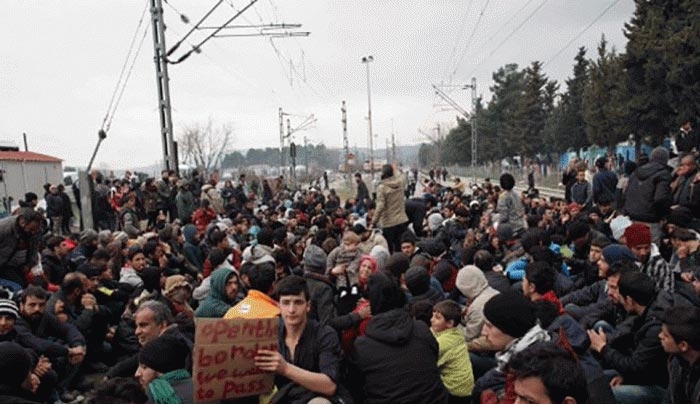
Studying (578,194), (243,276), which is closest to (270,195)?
(578,194)

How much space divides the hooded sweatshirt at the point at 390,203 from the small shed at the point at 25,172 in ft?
68.6

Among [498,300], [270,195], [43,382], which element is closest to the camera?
[498,300]

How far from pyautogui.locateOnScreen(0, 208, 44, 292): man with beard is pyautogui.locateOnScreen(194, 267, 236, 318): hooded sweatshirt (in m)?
3.07

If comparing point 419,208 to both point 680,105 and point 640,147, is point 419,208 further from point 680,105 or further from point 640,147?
point 640,147

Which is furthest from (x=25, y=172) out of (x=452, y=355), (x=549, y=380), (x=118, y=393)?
(x=549, y=380)

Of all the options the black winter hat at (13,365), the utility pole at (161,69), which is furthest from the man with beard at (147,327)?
the utility pole at (161,69)

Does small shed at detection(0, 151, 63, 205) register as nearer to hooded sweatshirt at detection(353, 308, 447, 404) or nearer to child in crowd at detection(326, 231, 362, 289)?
child in crowd at detection(326, 231, 362, 289)

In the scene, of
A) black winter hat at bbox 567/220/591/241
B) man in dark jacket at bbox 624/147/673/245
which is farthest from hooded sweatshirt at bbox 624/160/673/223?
black winter hat at bbox 567/220/591/241

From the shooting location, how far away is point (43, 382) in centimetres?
504

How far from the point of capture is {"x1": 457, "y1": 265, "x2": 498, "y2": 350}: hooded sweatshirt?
500 cm

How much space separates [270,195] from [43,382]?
20724mm

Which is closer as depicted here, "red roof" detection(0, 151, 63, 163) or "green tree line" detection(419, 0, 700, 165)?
"green tree line" detection(419, 0, 700, 165)

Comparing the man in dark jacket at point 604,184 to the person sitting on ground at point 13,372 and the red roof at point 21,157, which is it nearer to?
the person sitting on ground at point 13,372

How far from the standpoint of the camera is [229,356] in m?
3.03
